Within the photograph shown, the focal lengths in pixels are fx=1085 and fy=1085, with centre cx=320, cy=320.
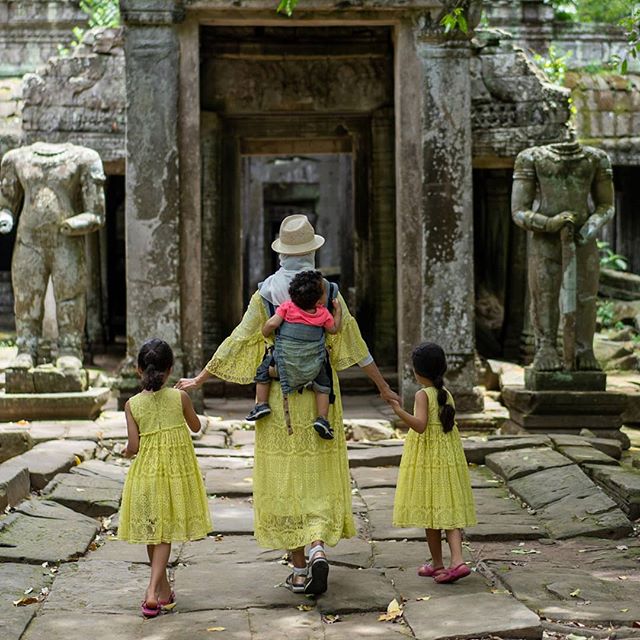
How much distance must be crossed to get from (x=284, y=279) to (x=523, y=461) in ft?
10.2

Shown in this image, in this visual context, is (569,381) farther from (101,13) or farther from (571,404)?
(101,13)

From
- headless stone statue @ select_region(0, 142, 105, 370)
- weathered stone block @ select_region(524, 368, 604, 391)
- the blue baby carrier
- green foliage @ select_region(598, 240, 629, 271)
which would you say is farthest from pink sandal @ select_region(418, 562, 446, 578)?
green foliage @ select_region(598, 240, 629, 271)

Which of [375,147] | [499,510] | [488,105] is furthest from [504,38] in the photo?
[499,510]

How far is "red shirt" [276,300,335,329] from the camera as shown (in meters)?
4.94

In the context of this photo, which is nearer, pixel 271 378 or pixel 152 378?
pixel 152 378

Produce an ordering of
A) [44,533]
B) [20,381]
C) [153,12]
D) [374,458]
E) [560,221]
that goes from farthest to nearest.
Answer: [153,12]
[20,381]
[560,221]
[374,458]
[44,533]

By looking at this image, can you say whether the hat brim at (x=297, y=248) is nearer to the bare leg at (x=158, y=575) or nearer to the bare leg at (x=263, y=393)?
the bare leg at (x=263, y=393)

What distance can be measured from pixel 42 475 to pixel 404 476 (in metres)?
2.73

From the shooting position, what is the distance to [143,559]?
5.54 m

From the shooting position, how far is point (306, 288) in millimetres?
4887

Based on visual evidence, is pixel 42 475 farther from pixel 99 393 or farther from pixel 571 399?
pixel 571 399

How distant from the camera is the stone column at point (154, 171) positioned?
31.9 ft

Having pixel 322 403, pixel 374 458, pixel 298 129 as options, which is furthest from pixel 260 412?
pixel 298 129

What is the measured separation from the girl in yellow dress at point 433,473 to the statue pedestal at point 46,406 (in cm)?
477
